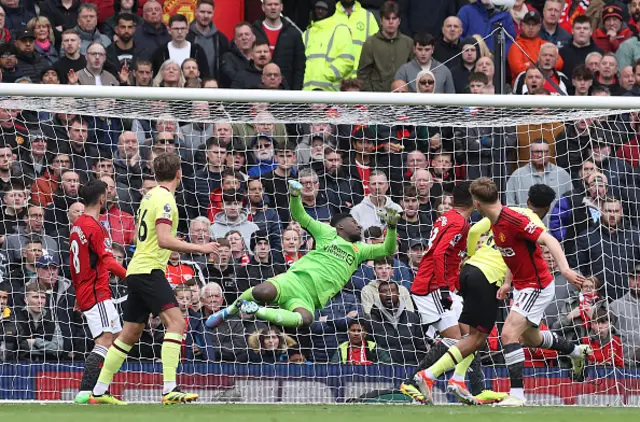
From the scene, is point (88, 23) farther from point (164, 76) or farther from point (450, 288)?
point (450, 288)

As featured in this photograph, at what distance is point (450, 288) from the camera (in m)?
11.6

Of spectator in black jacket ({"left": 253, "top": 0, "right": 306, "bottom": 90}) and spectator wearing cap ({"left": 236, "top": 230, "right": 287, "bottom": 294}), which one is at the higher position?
spectator in black jacket ({"left": 253, "top": 0, "right": 306, "bottom": 90})

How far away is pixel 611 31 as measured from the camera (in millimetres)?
15438

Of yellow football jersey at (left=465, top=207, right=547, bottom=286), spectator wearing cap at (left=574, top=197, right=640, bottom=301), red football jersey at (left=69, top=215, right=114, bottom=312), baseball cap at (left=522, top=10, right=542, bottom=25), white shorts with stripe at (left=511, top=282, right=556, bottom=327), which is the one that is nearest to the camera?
white shorts with stripe at (left=511, top=282, right=556, bottom=327)

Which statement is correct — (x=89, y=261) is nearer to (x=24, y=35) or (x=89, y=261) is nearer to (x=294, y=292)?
(x=294, y=292)

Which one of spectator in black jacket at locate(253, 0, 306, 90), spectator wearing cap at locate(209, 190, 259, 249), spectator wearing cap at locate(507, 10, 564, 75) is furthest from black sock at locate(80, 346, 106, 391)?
spectator wearing cap at locate(507, 10, 564, 75)

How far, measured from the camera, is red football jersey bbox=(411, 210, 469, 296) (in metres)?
11.2

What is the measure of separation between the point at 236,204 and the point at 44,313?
2063 millimetres

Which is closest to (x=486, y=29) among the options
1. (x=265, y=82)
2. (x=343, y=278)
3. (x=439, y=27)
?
(x=439, y=27)

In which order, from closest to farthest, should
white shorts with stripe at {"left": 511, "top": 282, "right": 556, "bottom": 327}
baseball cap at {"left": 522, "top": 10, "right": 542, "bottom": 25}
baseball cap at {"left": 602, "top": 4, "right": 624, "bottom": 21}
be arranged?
white shorts with stripe at {"left": 511, "top": 282, "right": 556, "bottom": 327} → baseball cap at {"left": 522, "top": 10, "right": 542, "bottom": 25} → baseball cap at {"left": 602, "top": 4, "right": 624, "bottom": 21}

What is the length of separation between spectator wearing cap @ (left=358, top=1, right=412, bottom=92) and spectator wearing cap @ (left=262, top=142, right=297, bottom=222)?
1793mm

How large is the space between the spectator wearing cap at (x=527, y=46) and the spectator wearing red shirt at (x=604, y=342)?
3536 millimetres

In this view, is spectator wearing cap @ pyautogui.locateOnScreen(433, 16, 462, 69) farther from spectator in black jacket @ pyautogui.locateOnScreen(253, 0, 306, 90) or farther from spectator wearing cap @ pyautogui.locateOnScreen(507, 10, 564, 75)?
spectator in black jacket @ pyautogui.locateOnScreen(253, 0, 306, 90)

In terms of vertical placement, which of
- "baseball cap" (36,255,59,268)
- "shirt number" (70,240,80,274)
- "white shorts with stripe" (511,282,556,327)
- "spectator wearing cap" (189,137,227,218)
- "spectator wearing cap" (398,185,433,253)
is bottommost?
"white shorts with stripe" (511,282,556,327)
